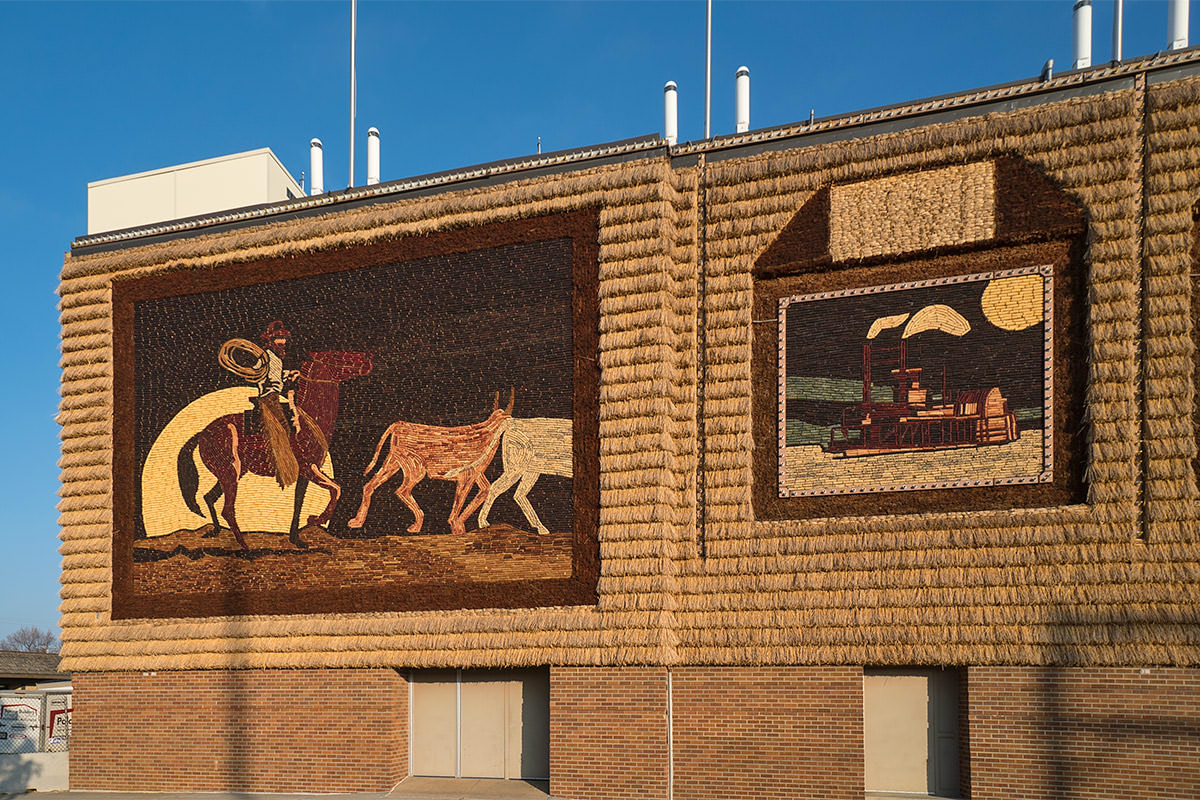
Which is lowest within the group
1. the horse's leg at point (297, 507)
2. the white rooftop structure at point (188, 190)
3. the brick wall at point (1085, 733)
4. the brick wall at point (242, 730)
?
the brick wall at point (242, 730)

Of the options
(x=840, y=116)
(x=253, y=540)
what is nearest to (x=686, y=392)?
(x=840, y=116)

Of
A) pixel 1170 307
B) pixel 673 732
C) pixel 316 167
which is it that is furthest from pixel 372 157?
pixel 1170 307

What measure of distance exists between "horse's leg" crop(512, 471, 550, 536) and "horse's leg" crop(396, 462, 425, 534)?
1935 millimetres

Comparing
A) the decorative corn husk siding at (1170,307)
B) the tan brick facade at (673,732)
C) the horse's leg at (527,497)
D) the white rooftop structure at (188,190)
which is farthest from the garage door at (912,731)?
the white rooftop structure at (188,190)

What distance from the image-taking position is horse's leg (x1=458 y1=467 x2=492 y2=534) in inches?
685

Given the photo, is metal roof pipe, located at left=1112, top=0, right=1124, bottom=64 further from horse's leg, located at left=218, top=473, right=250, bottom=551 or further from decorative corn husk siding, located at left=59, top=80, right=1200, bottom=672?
horse's leg, located at left=218, top=473, right=250, bottom=551

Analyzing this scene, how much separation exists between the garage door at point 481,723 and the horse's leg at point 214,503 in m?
4.96

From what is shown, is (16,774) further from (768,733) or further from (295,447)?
(768,733)

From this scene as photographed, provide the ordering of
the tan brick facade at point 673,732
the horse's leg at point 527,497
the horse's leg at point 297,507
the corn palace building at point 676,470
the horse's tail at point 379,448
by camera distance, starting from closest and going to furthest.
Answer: the tan brick facade at point 673,732 < the corn palace building at point 676,470 < the horse's leg at point 527,497 < the horse's tail at point 379,448 < the horse's leg at point 297,507

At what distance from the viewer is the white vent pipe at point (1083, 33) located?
1549 cm

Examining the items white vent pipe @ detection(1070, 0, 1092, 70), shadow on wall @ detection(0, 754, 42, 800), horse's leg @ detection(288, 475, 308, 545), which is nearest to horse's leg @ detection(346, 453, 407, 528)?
horse's leg @ detection(288, 475, 308, 545)

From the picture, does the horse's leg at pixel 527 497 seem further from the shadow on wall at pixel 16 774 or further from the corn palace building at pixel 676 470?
the shadow on wall at pixel 16 774

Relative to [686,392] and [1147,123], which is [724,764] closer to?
[686,392]

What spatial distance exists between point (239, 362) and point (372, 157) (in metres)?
5.18
